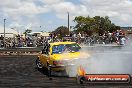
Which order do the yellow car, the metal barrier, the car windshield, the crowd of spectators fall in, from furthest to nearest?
the metal barrier, the crowd of spectators, the car windshield, the yellow car

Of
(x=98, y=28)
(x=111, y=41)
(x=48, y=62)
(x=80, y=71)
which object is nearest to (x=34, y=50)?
(x=111, y=41)

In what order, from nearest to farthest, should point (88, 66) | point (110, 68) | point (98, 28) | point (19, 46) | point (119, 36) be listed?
point (88, 66)
point (110, 68)
point (119, 36)
point (19, 46)
point (98, 28)

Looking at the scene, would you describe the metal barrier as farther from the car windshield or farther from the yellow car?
the car windshield

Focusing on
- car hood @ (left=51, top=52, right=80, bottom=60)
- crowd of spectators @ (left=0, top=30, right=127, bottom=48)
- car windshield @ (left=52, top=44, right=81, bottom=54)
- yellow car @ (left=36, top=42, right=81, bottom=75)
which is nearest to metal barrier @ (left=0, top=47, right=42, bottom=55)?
crowd of spectators @ (left=0, top=30, right=127, bottom=48)

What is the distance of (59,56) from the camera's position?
1536 centimetres

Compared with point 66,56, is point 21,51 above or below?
below

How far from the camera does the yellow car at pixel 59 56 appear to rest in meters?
15.0

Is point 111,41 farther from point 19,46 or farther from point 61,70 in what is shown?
point 61,70

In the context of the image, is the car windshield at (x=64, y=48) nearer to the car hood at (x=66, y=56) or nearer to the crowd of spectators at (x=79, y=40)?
the car hood at (x=66, y=56)

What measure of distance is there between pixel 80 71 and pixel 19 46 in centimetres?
2463

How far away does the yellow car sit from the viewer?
15.0 meters

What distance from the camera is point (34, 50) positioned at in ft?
108

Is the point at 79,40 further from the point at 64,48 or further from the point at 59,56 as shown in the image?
the point at 59,56

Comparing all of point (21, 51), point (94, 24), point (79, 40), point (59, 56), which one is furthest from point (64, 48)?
point (94, 24)
